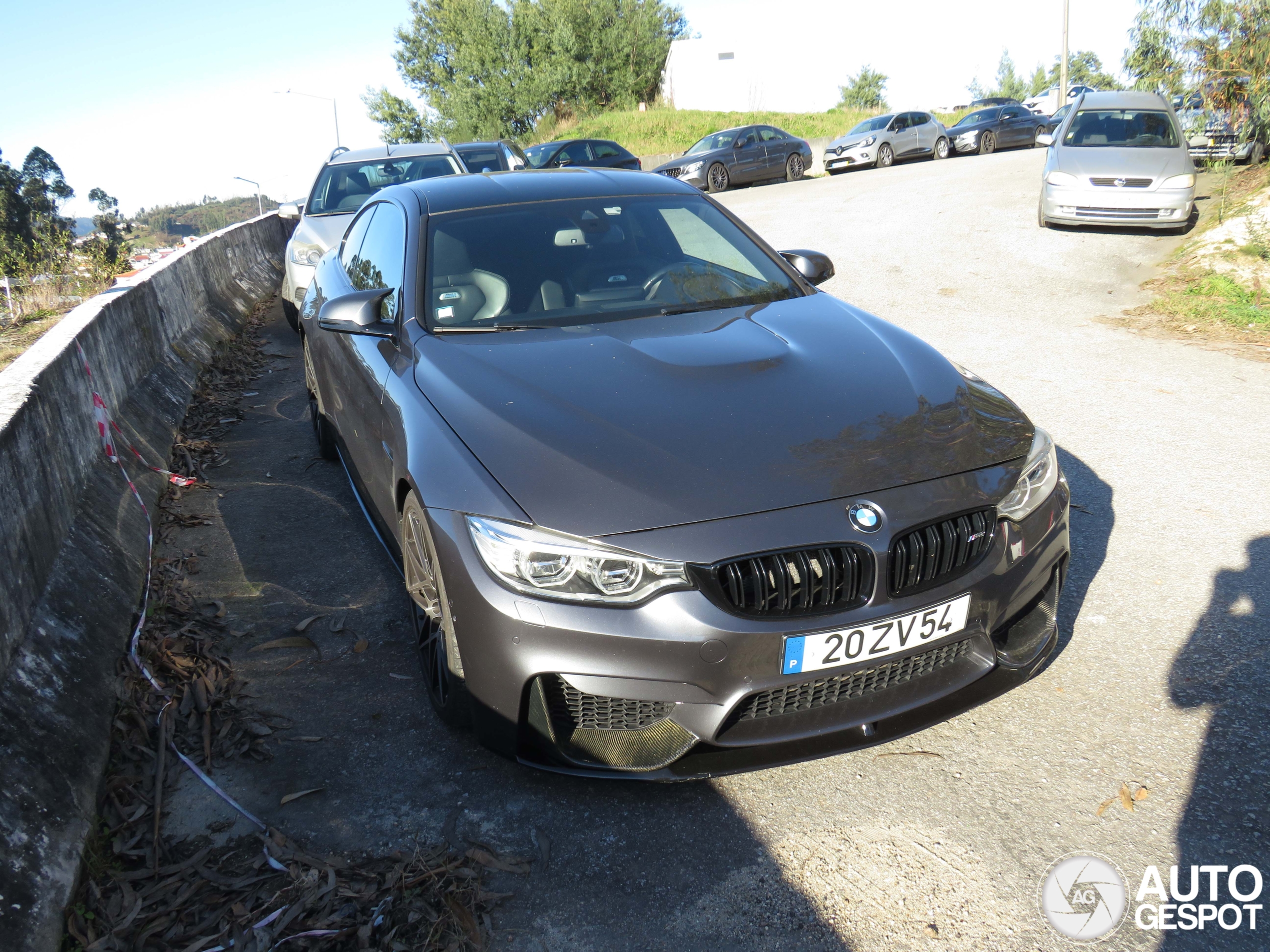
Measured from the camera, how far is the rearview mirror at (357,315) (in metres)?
3.82

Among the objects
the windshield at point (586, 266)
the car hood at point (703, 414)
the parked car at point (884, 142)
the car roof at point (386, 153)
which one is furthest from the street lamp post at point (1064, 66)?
the car hood at point (703, 414)

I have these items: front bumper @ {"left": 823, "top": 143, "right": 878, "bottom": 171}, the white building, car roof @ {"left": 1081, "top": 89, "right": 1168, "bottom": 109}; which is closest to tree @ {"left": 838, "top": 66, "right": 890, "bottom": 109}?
the white building

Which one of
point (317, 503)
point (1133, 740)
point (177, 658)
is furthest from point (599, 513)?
point (317, 503)

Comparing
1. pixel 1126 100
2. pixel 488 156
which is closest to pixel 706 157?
pixel 488 156

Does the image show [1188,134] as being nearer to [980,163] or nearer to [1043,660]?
[980,163]

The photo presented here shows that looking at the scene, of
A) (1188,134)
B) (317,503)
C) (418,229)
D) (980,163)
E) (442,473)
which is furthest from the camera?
(980,163)

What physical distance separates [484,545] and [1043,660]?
171cm

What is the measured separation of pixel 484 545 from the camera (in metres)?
2.62

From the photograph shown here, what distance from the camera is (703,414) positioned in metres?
2.94

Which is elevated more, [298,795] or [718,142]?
[718,142]

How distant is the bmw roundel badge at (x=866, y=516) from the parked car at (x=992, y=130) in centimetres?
3101

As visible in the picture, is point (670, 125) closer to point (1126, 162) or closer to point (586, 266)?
point (1126, 162)

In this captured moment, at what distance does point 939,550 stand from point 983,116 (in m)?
32.2

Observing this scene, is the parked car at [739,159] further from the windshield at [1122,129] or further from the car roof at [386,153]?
the car roof at [386,153]
